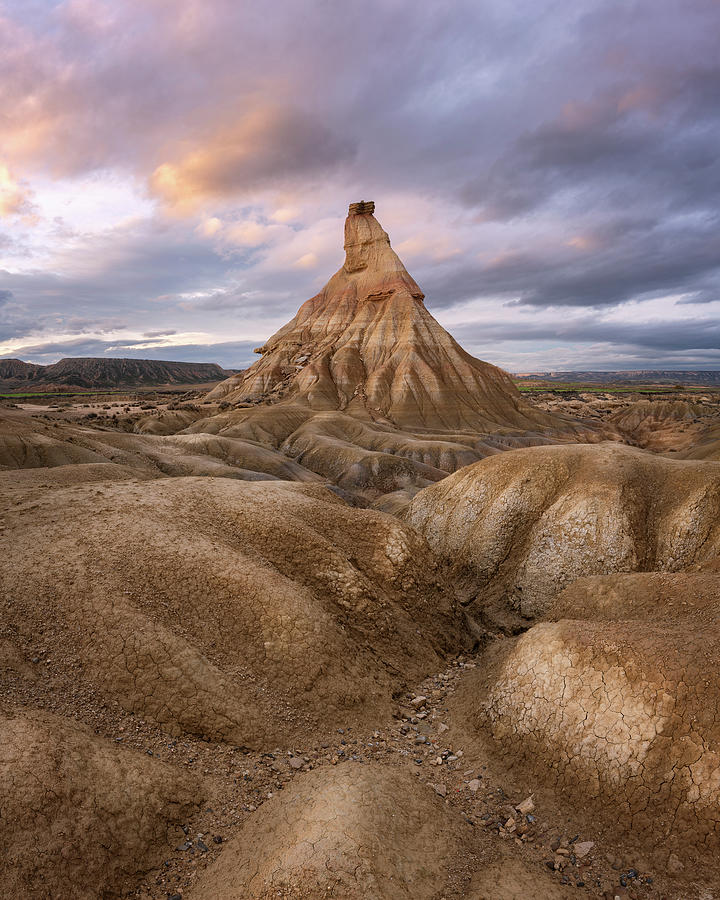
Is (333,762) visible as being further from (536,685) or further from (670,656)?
(670,656)

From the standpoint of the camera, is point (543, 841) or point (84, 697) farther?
point (84, 697)

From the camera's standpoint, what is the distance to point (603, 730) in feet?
32.2

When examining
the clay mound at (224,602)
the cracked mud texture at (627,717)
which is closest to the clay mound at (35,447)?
the clay mound at (224,602)

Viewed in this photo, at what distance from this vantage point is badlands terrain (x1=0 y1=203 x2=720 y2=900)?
7.57 meters

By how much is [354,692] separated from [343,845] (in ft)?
16.6

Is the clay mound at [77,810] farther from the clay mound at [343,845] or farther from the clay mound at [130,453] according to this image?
the clay mound at [130,453]

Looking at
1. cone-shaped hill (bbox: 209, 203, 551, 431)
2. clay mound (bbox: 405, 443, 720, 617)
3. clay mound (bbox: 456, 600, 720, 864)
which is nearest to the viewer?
clay mound (bbox: 456, 600, 720, 864)

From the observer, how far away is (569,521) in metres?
21.3

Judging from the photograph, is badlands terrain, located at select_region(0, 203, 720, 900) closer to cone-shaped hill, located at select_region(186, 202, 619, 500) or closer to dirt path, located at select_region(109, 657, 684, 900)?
dirt path, located at select_region(109, 657, 684, 900)

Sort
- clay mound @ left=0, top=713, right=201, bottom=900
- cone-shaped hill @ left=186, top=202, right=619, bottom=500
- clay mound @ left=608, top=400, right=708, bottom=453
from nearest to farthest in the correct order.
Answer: clay mound @ left=0, top=713, right=201, bottom=900 → cone-shaped hill @ left=186, top=202, right=619, bottom=500 → clay mound @ left=608, top=400, right=708, bottom=453

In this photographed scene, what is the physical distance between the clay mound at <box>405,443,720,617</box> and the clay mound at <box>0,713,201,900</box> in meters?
16.8

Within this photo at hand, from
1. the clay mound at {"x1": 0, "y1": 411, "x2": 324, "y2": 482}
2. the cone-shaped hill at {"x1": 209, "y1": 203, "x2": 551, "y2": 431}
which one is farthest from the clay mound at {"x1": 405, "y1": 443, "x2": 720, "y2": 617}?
the cone-shaped hill at {"x1": 209, "y1": 203, "x2": 551, "y2": 431}

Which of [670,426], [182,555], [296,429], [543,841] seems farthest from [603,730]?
[670,426]

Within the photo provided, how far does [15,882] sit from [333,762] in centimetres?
580
